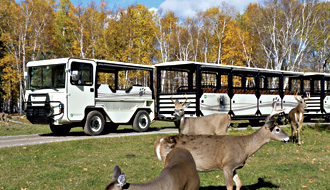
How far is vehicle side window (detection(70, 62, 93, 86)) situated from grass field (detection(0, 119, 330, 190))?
10.4ft

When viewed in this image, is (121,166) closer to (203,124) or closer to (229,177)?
(229,177)

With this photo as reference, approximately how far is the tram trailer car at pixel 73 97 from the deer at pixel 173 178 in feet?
37.8

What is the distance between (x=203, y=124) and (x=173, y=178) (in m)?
9.31

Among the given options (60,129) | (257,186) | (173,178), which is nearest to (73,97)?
(60,129)

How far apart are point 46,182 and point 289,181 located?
18.0 feet

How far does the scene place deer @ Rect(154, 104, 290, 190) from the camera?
6871 mm

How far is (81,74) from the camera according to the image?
55.6 feet

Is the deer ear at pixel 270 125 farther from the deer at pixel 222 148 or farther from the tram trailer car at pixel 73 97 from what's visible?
the tram trailer car at pixel 73 97

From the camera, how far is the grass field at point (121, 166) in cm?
826

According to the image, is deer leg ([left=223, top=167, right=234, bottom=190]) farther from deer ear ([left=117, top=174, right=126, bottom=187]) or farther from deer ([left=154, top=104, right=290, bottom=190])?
deer ear ([left=117, top=174, right=126, bottom=187])

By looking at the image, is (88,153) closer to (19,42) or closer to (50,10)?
(19,42)

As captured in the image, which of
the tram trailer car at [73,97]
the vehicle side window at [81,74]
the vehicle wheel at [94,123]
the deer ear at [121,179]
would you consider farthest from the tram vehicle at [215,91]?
the deer ear at [121,179]

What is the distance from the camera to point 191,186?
5.01 metres

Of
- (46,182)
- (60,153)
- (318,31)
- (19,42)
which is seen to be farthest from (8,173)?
(318,31)
